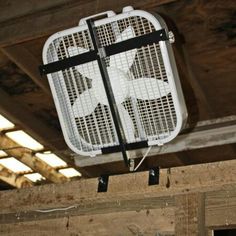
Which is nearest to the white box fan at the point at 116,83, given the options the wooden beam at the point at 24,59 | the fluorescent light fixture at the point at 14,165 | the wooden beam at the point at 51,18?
the wooden beam at the point at 51,18

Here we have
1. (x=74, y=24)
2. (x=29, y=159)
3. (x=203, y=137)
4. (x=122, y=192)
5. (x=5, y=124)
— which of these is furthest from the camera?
(x=29, y=159)

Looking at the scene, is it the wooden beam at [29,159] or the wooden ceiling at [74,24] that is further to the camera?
the wooden beam at [29,159]

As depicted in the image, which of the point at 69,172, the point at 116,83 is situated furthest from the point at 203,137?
the point at 69,172

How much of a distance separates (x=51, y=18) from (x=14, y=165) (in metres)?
3.01

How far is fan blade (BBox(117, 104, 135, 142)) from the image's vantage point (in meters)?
1.44

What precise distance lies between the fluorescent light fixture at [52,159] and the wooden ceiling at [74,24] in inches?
42.6

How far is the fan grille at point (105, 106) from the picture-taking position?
137cm

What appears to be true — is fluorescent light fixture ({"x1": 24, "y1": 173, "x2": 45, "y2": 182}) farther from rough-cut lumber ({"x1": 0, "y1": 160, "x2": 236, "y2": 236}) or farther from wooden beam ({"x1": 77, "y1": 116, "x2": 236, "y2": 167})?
rough-cut lumber ({"x1": 0, "y1": 160, "x2": 236, "y2": 236})

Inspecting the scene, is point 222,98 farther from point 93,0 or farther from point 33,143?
point 33,143

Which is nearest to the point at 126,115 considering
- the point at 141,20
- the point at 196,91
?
the point at 141,20

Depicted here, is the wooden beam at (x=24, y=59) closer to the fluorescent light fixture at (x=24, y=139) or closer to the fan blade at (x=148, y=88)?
the fan blade at (x=148, y=88)

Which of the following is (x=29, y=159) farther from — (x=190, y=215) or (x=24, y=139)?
(x=190, y=215)

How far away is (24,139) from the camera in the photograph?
3.85 metres

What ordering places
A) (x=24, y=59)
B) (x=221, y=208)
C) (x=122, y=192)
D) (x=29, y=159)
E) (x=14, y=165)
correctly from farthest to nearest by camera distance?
1. (x=14, y=165)
2. (x=29, y=159)
3. (x=24, y=59)
4. (x=122, y=192)
5. (x=221, y=208)
